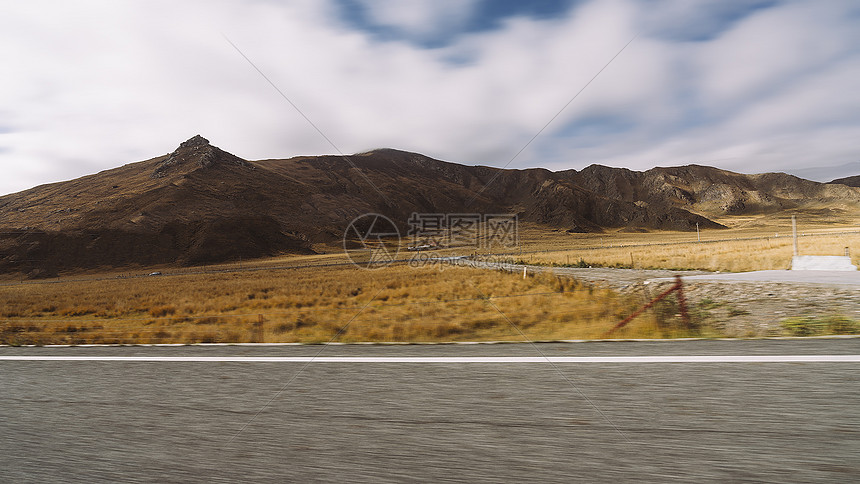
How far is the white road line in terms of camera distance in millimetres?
3930

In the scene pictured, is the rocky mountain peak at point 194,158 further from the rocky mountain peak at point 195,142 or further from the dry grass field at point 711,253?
the dry grass field at point 711,253

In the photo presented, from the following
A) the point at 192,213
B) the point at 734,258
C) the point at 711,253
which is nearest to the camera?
the point at 734,258

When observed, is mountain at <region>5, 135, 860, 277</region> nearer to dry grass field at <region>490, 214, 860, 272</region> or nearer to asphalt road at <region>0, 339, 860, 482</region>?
dry grass field at <region>490, 214, 860, 272</region>

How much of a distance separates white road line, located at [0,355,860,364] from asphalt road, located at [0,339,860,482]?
15cm

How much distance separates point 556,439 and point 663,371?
1733 mm

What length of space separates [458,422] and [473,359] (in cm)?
174

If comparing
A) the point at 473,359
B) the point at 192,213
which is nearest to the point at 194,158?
the point at 192,213

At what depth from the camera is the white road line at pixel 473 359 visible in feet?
12.9

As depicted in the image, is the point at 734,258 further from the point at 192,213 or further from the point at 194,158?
the point at 194,158

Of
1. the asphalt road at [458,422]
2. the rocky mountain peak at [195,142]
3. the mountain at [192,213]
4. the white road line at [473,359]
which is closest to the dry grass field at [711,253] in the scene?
the white road line at [473,359]

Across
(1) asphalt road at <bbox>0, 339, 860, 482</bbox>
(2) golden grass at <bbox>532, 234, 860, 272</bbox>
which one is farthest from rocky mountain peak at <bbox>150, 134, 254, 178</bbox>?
(1) asphalt road at <bbox>0, 339, 860, 482</bbox>

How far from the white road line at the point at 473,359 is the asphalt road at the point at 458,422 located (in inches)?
6.0

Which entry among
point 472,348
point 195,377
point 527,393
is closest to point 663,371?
point 527,393

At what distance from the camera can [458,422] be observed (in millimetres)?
3035
